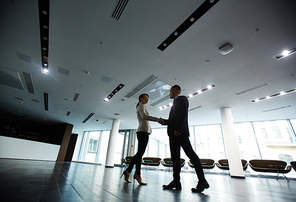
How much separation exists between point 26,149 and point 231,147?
40.5 feet

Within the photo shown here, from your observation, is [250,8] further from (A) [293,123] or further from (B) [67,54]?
(A) [293,123]

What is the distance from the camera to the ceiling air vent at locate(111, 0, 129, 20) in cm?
261

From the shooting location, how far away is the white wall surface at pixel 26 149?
26.2 feet

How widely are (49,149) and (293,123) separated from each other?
16.5 meters

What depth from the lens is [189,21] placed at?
2850 millimetres

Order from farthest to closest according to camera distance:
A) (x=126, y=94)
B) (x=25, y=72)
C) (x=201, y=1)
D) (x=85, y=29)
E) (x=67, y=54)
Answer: (x=126, y=94), (x=25, y=72), (x=67, y=54), (x=85, y=29), (x=201, y=1)

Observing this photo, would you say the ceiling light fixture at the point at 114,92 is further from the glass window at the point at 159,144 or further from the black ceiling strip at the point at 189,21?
the glass window at the point at 159,144

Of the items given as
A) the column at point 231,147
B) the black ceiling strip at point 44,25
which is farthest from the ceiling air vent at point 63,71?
the column at point 231,147

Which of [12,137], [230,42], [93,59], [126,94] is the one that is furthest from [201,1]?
[12,137]

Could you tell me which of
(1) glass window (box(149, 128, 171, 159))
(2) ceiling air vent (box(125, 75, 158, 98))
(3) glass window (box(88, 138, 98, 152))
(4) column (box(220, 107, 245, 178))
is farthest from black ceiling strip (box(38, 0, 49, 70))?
(3) glass window (box(88, 138, 98, 152))

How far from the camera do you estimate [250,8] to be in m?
2.55

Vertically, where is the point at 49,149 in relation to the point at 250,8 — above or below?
below

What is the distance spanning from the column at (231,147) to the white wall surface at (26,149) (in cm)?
1205

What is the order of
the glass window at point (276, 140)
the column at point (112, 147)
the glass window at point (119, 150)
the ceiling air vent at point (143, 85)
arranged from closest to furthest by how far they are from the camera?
the ceiling air vent at point (143, 85) < the glass window at point (276, 140) < the column at point (112, 147) < the glass window at point (119, 150)
